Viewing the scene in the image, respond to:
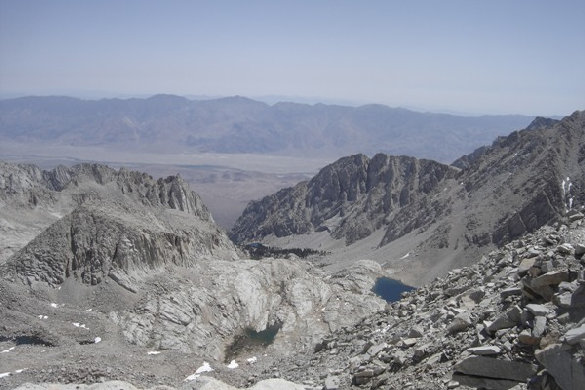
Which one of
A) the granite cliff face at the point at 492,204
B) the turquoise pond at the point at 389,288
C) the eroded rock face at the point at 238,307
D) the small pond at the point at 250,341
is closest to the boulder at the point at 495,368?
the eroded rock face at the point at 238,307

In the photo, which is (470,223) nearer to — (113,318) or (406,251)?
(406,251)

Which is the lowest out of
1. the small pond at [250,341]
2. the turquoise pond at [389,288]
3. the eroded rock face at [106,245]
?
the turquoise pond at [389,288]

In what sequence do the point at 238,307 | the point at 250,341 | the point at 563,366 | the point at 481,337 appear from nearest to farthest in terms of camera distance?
the point at 563,366 → the point at 481,337 → the point at 250,341 → the point at 238,307

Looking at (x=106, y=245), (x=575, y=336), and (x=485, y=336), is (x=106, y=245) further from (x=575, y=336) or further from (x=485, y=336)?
(x=575, y=336)

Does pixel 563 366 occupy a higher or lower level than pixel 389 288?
higher

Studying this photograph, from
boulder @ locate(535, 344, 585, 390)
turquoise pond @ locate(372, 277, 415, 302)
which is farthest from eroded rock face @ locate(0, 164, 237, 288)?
boulder @ locate(535, 344, 585, 390)

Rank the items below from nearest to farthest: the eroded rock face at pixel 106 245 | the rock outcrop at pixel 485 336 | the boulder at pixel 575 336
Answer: the boulder at pixel 575 336 < the rock outcrop at pixel 485 336 < the eroded rock face at pixel 106 245

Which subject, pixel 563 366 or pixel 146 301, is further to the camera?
pixel 146 301

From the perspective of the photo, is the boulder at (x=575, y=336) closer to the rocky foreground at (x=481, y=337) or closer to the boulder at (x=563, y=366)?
the rocky foreground at (x=481, y=337)

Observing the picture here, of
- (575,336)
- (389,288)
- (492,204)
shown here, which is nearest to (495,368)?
(575,336)
